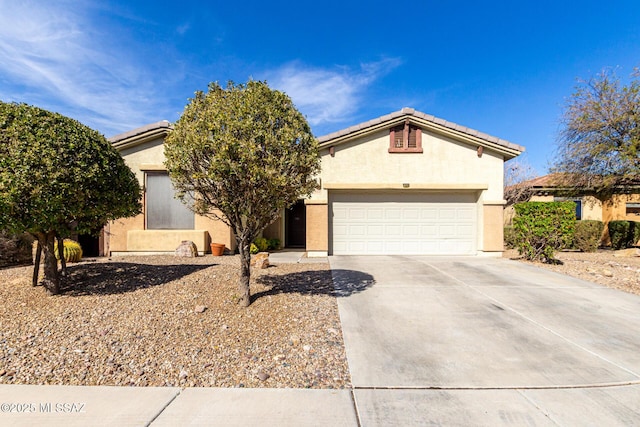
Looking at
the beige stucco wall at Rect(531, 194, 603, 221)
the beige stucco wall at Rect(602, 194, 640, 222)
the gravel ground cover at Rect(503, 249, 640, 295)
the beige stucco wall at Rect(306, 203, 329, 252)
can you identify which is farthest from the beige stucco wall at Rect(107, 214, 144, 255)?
the beige stucco wall at Rect(602, 194, 640, 222)

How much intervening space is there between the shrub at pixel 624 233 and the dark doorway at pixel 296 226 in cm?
1484

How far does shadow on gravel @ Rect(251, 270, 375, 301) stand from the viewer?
19.7 feet

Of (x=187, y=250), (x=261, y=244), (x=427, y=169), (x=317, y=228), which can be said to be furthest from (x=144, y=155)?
(x=427, y=169)

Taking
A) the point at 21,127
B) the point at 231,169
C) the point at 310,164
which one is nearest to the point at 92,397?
the point at 231,169

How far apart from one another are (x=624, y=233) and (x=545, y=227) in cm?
937

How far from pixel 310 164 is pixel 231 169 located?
1246 millimetres

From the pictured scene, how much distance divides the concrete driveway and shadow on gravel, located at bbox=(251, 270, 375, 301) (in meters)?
0.19

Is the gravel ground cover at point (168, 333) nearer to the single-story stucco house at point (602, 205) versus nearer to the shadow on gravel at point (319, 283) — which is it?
the shadow on gravel at point (319, 283)

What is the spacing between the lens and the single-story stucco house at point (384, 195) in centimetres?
1052

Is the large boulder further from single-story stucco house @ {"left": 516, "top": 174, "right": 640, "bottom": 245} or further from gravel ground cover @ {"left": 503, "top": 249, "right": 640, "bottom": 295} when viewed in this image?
single-story stucco house @ {"left": 516, "top": 174, "right": 640, "bottom": 245}

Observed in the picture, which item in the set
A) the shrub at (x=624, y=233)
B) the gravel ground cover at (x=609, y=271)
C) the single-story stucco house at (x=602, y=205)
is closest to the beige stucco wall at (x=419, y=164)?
the gravel ground cover at (x=609, y=271)

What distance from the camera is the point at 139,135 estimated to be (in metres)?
10.5

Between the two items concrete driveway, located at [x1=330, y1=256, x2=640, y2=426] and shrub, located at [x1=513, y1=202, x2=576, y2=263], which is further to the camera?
shrub, located at [x1=513, y1=202, x2=576, y2=263]

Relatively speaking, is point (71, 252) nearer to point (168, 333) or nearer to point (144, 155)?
point (144, 155)
